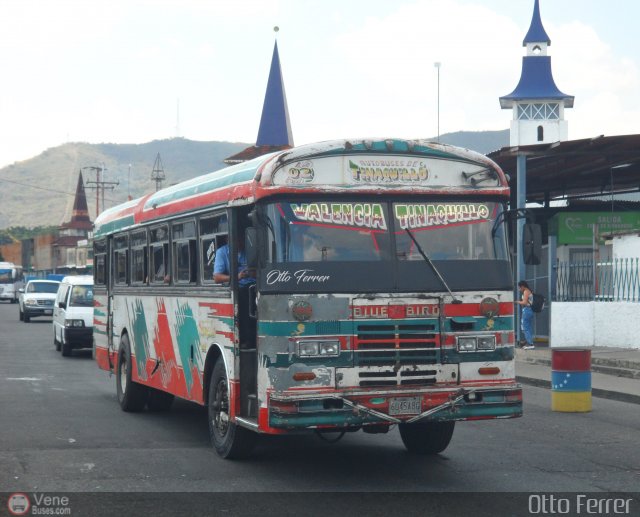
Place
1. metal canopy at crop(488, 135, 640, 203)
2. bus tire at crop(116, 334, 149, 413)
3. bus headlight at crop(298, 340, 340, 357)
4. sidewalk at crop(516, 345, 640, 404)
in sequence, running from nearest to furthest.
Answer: bus headlight at crop(298, 340, 340, 357) → bus tire at crop(116, 334, 149, 413) → sidewalk at crop(516, 345, 640, 404) → metal canopy at crop(488, 135, 640, 203)

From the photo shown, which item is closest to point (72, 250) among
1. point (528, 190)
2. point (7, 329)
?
point (7, 329)

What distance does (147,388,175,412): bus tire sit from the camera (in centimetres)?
1545

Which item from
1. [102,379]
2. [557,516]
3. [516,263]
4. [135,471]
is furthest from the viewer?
A: [516,263]

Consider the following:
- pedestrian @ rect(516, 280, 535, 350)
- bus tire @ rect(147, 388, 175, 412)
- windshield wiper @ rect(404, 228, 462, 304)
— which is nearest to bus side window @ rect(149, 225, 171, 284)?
bus tire @ rect(147, 388, 175, 412)

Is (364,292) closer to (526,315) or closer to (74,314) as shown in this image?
(526,315)

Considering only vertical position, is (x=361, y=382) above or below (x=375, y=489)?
above

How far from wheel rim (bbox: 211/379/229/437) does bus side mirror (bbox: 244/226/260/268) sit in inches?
62.5

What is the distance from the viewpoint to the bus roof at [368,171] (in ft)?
32.5

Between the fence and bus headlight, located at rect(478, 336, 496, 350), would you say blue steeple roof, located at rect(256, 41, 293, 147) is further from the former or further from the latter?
bus headlight, located at rect(478, 336, 496, 350)

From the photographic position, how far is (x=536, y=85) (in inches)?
4102

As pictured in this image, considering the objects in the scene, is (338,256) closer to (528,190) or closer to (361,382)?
(361,382)

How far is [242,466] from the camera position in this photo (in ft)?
35.1

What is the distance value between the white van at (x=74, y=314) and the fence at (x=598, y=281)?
1104 centimetres

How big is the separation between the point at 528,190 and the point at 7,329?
1924 cm
